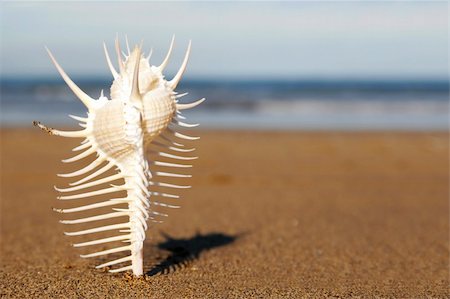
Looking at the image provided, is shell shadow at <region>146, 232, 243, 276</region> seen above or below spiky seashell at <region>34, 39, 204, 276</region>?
below

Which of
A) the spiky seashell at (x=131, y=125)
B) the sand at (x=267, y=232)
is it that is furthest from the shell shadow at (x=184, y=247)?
the spiky seashell at (x=131, y=125)

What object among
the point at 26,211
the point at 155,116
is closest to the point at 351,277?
the point at 155,116

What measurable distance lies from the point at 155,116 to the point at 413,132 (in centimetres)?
1320

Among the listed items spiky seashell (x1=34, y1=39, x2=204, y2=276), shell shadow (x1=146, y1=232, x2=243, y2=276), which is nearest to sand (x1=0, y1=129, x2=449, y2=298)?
shell shadow (x1=146, y1=232, x2=243, y2=276)

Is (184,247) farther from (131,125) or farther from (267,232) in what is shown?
(131,125)

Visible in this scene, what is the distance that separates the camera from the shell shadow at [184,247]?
13.4 ft

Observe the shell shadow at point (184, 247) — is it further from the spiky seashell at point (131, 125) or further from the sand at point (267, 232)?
the spiky seashell at point (131, 125)

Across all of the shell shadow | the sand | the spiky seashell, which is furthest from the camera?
the shell shadow

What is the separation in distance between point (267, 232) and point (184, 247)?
102 cm

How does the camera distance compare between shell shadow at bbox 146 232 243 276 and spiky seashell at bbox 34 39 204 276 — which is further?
shell shadow at bbox 146 232 243 276

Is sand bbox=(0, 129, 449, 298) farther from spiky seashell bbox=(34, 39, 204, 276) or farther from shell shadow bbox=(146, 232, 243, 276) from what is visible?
spiky seashell bbox=(34, 39, 204, 276)

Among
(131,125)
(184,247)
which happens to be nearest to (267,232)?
(184,247)

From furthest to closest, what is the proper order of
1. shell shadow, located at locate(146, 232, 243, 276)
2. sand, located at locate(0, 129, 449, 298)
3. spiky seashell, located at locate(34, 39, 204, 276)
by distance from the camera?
shell shadow, located at locate(146, 232, 243, 276)
sand, located at locate(0, 129, 449, 298)
spiky seashell, located at locate(34, 39, 204, 276)

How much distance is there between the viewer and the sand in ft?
12.3
